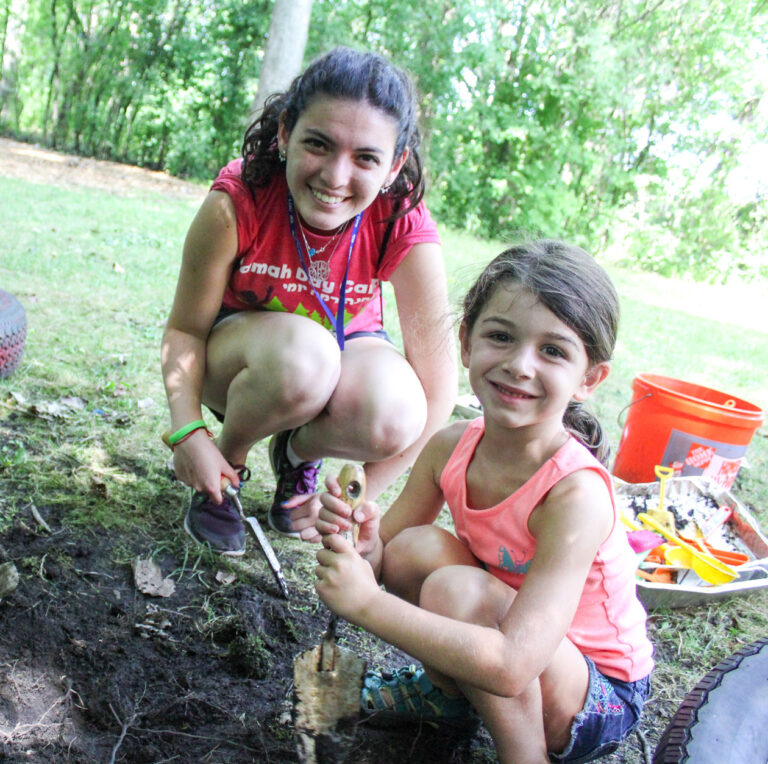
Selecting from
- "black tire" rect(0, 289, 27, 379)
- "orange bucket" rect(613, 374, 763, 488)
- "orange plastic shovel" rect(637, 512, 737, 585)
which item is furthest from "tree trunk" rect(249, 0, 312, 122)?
"orange plastic shovel" rect(637, 512, 737, 585)

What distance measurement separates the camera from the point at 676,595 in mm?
1903

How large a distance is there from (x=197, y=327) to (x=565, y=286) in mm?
990

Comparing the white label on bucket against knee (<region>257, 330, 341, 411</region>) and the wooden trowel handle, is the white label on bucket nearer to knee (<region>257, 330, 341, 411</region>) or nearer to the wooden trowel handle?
knee (<region>257, 330, 341, 411</region>)

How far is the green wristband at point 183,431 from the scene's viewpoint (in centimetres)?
167

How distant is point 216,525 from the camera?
1821mm

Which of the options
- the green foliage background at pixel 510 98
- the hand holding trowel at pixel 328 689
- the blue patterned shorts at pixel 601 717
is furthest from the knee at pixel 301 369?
the green foliage background at pixel 510 98

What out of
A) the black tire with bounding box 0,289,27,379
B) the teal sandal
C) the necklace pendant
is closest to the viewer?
the teal sandal

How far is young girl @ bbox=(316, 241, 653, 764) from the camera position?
43.1 inches

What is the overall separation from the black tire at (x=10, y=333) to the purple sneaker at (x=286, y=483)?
3.53ft

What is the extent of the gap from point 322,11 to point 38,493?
11097 millimetres

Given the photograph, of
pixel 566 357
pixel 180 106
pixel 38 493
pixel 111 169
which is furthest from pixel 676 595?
pixel 180 106

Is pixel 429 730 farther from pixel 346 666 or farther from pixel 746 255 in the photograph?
pixel 746 255

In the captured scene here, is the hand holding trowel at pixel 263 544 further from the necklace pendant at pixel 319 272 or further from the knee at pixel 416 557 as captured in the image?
the necklace pendant at pixel 319 272

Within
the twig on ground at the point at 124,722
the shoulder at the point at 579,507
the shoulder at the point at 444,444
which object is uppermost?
the shoulder at the point at 579,507
